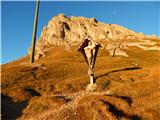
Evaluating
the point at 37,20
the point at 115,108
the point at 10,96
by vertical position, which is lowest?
the point at 10,96

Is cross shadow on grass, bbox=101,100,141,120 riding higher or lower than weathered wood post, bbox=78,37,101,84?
lower

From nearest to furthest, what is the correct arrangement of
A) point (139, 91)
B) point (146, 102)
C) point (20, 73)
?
point (146, 102)
point (139, 91)
point (20, 73)

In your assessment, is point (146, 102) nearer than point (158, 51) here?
Yes

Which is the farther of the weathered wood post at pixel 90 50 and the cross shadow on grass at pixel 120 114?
the weathered wood post at pixel 90 50

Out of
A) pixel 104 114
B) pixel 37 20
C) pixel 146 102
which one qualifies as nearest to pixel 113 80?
pixel 146 102

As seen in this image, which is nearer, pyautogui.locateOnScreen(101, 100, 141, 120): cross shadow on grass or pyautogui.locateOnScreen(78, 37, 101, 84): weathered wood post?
pyautogui.locateOnScreen(101, 100, 141, 120): cross shadow on grass

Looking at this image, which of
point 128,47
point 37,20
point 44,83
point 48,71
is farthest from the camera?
point 128,47

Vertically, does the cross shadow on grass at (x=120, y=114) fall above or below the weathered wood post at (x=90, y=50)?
below

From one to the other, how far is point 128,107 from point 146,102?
7.55 ft

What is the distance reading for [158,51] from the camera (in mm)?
122562

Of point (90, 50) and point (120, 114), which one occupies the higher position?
point (90, 50)

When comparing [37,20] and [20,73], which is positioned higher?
[37,20]

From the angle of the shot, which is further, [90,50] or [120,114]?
[90,50]

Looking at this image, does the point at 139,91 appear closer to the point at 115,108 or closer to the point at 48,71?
the point at 115,108
